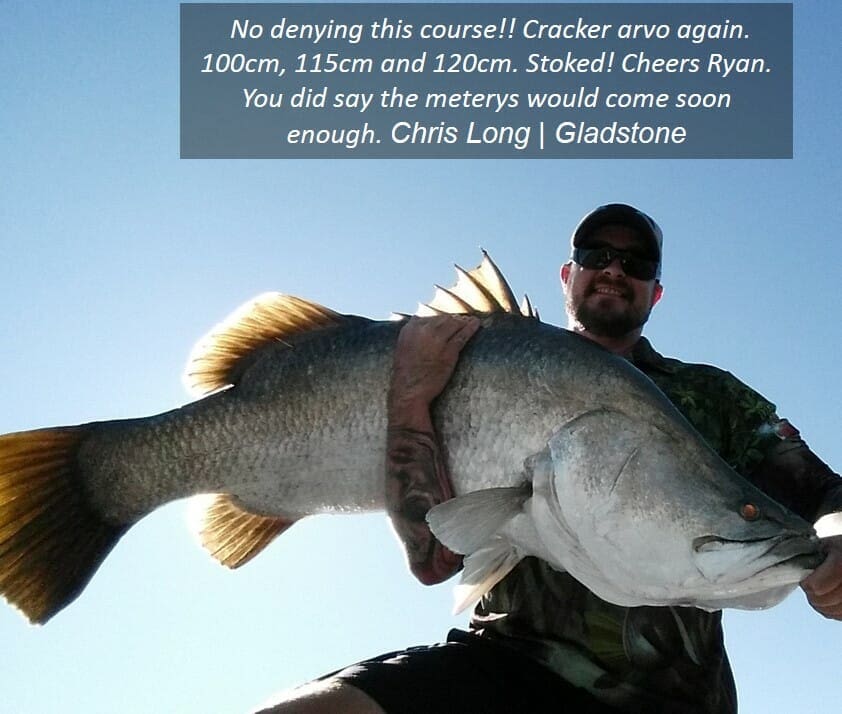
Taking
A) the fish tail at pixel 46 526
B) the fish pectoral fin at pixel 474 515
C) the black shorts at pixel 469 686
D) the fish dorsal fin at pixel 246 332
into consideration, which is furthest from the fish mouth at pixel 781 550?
the fish tail at pixel 46 526

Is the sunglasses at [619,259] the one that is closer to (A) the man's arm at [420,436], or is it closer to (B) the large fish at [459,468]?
(B) the large fish at [459,468]

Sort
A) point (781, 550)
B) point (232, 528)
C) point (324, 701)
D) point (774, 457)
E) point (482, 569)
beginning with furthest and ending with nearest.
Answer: point (774, 457) → point (232, 528) → point (324, 701) → point (482, 569) → point (781, 550)

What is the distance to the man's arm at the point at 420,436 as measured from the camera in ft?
12.0

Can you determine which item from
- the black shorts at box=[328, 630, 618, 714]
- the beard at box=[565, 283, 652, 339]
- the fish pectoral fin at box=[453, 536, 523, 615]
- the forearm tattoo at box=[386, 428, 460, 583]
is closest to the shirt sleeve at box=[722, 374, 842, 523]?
the beard at box=[565, 283, 652, 339]

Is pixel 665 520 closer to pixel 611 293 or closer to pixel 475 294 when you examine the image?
pixel 475 294

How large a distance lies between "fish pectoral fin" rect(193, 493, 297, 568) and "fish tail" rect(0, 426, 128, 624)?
312mm

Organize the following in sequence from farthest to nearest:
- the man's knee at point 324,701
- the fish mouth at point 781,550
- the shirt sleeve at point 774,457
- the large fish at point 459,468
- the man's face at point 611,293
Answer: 1. the man's face at point 611,293
2. the shirt sleeve at point 774,457
3. the man's knee at point 324,701
4. the large fish at point 459,468
5. the fish mouth at point 781,550

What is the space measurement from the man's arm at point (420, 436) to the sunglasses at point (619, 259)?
101 centimetres

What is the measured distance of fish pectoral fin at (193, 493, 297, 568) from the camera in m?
4.01

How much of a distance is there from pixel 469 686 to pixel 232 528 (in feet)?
3.48

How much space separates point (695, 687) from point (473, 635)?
0.86m

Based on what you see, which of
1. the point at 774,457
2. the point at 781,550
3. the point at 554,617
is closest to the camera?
the point at 781,550

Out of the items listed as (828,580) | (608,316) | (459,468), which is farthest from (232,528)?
(828,580)

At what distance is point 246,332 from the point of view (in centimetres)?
410
